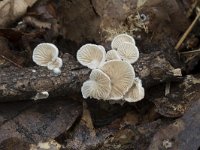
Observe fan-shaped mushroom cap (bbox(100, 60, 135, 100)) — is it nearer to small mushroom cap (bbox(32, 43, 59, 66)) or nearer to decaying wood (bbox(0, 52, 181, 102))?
decaying wood (bbox(0, 52, 181, 102))

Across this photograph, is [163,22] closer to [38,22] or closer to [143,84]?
[143,84]

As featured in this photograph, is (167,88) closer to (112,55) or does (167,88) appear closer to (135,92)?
(135,92)

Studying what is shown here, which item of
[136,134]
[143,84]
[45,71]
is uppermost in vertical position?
[45,71]

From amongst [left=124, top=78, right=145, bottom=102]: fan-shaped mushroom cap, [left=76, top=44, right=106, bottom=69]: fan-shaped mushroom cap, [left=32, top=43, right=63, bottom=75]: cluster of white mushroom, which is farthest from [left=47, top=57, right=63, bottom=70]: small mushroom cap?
[left=124, top=78, right=145, bottom=102]: fan-shaped mushroom cap

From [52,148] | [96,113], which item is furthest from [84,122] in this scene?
[52,148]

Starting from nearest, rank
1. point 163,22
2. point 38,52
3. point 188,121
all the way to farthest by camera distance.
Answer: point 188,121
point 38,52
point 163,22

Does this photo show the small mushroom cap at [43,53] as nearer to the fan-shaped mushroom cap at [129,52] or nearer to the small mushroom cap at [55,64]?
the small mushroom cap at [55,64]
